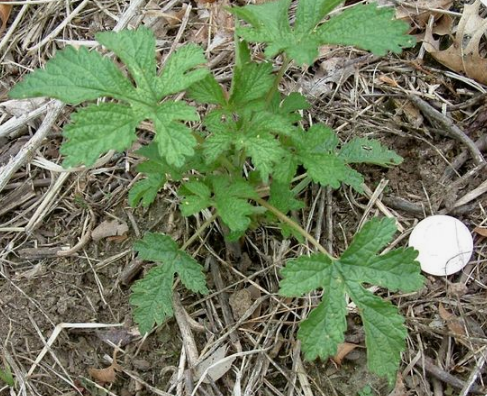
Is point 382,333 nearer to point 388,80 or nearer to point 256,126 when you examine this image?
point 256,126

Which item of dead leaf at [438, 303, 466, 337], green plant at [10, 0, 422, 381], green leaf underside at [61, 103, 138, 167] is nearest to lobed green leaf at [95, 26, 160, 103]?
green plant at [10, 0, 422, 381]

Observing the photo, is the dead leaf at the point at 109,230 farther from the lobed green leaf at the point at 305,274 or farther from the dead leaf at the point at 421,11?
the dead leaf at the point at 421,11

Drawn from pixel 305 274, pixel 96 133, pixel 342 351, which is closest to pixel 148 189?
pixel 96 133

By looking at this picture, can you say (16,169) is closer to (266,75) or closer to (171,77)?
(171,77)

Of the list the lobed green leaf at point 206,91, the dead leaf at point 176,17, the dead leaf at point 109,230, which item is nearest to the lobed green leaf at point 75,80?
the lobed green leaf at point 206,91

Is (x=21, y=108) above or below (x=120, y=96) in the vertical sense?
below

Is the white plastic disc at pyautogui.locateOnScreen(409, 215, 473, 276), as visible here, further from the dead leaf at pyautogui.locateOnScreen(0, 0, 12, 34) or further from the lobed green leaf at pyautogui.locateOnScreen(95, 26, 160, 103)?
the dead leaf at pyautogui.locateOnScreen(0, 0, 12, 34)

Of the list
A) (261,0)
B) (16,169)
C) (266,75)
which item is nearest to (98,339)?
(16,169)
